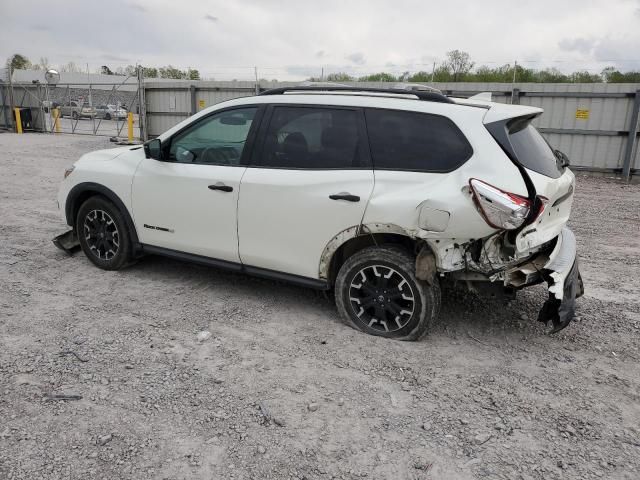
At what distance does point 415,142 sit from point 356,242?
0.89 metres

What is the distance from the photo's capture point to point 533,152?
3844 mm

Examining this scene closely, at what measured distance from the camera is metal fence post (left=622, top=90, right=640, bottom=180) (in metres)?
12.5

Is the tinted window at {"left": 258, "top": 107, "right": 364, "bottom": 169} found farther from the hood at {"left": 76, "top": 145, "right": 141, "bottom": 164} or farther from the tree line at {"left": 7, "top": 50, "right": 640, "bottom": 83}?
the tree line at {"left": 7, "top": 50, "right": 640, "bottom": 83}

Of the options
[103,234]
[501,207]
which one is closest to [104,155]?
[103,234]

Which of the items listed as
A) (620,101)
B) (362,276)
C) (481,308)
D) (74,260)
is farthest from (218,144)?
(620,101)

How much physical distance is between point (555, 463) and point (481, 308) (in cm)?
207

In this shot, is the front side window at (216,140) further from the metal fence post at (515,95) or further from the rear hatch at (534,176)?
the metal fence post at (515,95)

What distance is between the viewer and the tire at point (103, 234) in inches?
204

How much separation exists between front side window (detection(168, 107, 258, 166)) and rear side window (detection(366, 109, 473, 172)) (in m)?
1.16

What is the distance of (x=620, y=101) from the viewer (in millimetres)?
12836

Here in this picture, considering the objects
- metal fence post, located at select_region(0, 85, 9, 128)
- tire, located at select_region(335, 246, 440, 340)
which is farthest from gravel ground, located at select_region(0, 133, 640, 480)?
metal fence post, located at select_region(0, 85, 9, 128)

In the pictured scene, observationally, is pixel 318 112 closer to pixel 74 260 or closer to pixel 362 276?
pixel 362 276

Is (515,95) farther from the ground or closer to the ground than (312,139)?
farther from the ground

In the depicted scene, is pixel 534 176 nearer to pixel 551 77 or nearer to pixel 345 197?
pixel 345 197
